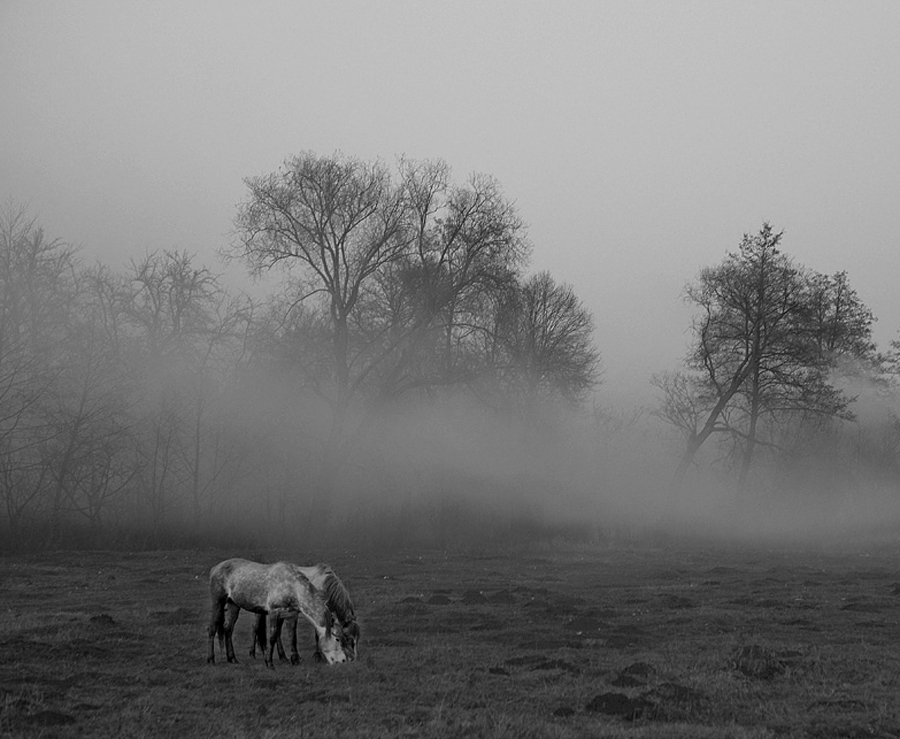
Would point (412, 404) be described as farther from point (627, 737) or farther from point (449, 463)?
point (627, 737)

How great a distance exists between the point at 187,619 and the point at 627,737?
10477 millimetres

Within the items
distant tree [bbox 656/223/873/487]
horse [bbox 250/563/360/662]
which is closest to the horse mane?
horse [bbox 250/563/360/662]

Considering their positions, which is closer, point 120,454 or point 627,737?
point 627,737

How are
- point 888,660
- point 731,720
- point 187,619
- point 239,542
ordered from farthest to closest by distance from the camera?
1. point 239,542
2. point 187,619
3. point 888,660
4. point 731,720

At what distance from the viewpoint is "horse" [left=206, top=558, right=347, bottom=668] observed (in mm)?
12594

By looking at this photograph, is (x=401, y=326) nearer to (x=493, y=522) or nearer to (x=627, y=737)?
→ (x=493, y=522)

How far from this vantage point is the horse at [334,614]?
41.8 feet

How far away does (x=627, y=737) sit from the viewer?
8.67 meters

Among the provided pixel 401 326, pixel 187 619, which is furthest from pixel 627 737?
pixel 401 326

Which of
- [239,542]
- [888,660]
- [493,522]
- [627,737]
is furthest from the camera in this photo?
[493,522]

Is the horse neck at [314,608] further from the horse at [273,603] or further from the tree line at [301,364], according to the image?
the tree line at [301,364]

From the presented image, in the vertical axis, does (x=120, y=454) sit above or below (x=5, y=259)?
below

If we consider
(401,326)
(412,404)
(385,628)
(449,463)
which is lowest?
(385,628)

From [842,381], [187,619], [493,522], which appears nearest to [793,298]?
[842,381]
